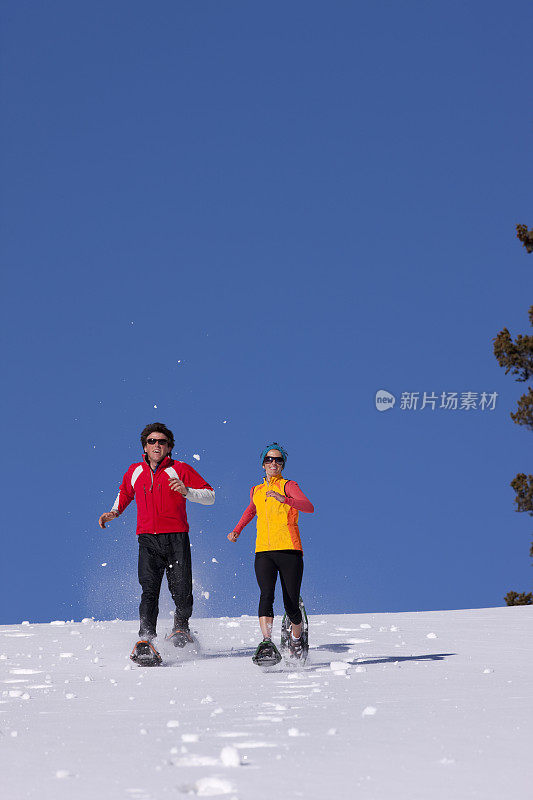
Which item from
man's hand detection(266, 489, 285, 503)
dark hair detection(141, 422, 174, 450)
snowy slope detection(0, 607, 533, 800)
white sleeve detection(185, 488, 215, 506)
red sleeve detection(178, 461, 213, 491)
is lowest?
snowy slope detection(0, 607, 533, 800)

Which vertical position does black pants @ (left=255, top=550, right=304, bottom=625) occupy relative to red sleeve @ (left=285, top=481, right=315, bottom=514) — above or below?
below

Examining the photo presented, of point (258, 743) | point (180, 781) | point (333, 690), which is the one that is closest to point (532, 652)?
point (333, 690)

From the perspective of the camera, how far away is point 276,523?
28.1 ft

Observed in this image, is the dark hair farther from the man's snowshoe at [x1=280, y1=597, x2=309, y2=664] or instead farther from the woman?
the man's snowshoe at [x1=280, y1=597, x2=309, y2=664]

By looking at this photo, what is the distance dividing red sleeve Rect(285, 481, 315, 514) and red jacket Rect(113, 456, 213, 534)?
4.98ft

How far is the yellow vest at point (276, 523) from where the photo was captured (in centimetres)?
853

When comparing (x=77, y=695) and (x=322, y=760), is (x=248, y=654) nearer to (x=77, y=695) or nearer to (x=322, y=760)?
(x=77, y=695)

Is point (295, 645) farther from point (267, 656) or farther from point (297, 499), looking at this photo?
point (297, 499)

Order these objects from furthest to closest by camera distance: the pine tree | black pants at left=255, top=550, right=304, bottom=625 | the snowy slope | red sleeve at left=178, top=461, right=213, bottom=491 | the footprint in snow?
the pine tree
red sleeve at left=178, top=461, right=213, bottom=491
black pants at left=255, top=550, right=304, bottom=625
the snowy slope
the footprint in snow

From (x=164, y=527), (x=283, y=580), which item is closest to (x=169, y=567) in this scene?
(x=164, y=527)

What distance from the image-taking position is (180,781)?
379 centimetres

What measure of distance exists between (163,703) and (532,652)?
4509 mm

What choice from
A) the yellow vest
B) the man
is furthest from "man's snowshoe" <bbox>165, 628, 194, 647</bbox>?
the yellow vest

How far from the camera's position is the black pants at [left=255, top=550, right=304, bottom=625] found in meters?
8.49
